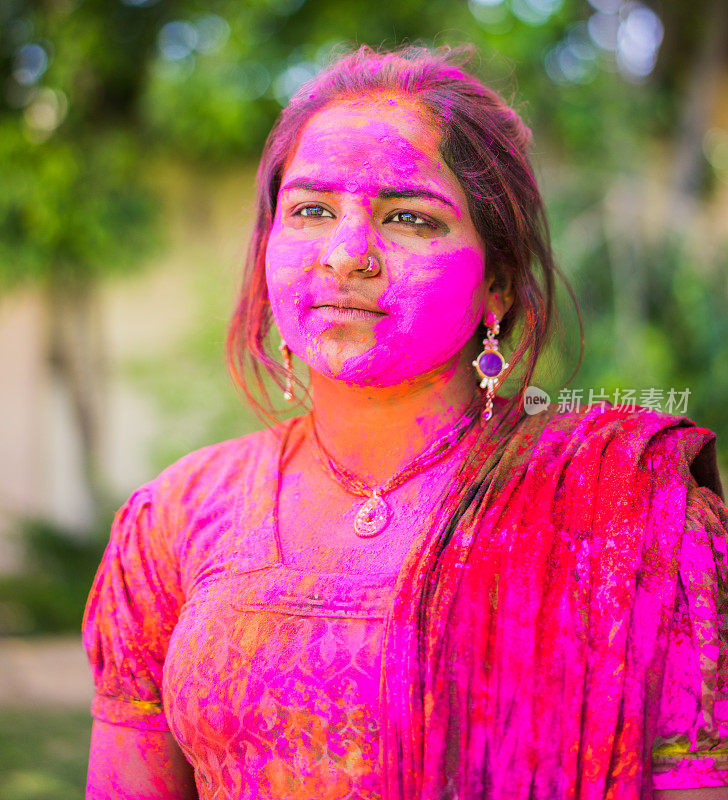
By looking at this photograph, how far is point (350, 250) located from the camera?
1331mm

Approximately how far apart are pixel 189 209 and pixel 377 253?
523 centimetres

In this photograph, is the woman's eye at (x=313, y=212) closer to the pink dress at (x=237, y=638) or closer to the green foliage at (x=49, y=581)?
the pink dress at (x=237, y=638)

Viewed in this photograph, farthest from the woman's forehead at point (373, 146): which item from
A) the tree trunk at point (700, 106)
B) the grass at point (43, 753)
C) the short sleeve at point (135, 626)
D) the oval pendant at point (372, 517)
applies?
the tree trunk at point (700, 106)

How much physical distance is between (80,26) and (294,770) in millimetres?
5576

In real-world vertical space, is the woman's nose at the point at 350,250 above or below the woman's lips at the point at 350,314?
above

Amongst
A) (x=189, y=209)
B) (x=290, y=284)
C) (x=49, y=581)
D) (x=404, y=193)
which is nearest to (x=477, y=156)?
(x=404, y=193)

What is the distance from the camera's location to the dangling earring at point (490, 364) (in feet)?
4.88

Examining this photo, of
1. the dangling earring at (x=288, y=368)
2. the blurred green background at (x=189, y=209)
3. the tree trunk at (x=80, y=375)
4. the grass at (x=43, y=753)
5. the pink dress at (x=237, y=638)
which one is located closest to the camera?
the pink dress at (x=237, y=638)

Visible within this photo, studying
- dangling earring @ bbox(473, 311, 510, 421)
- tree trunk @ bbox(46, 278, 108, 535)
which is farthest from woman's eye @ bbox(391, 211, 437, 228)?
tree trunk @ bbox(46, 278, 108, 535)

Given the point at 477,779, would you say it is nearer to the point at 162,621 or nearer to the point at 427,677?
the point at 427,677

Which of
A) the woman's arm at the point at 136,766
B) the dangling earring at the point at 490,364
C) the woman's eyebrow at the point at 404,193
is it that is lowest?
the woman's arm at the point at 136,766

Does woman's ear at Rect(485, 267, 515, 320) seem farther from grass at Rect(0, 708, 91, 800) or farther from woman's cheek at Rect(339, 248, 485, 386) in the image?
grass at Rect(0, 708, 91, 800)

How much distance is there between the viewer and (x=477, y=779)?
3.89 ft

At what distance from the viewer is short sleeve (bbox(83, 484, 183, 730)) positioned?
59.7 inches
